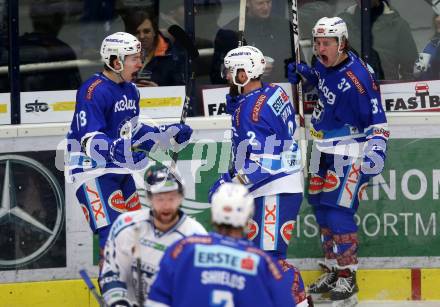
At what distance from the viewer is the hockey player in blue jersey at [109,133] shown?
314 inches

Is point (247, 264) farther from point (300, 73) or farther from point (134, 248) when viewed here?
point (300, 73)

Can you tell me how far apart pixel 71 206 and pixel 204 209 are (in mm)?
844

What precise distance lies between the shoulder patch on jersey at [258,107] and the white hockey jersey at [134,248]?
5.42 feet

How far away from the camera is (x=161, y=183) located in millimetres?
6199

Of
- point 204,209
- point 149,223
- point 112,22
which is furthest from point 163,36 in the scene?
point 149,223

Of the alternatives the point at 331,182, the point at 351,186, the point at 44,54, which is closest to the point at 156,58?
the point at 44,54

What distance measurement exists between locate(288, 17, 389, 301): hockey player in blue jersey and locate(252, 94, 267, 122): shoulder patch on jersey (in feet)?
2.80

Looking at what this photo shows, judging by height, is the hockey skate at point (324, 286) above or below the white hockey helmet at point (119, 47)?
below

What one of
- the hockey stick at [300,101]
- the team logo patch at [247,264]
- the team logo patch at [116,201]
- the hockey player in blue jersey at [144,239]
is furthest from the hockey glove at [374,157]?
the team logo patch at [247,264]

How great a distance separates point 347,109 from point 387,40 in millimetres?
582

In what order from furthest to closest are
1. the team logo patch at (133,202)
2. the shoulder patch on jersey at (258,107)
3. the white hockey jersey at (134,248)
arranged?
the team logo patch at (133,202)
the shoulder patch on jersey at (258,107)
the white hockey jersey at (134,248)

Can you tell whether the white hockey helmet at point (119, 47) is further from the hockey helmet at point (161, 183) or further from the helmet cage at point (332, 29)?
the hockey helmet at point (161, 183)

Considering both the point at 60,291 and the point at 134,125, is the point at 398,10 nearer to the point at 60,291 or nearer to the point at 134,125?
the point at 134,125

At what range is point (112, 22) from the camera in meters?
8.80
